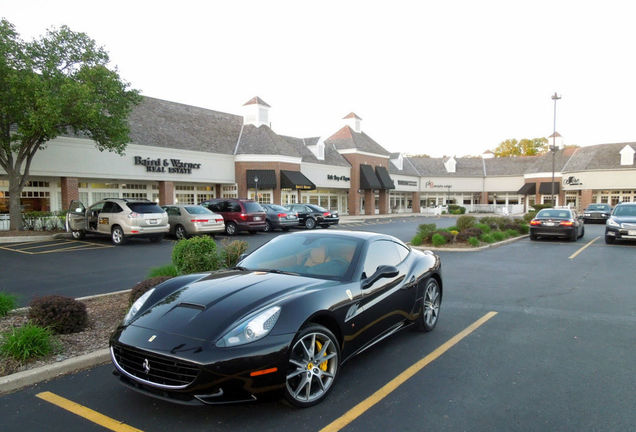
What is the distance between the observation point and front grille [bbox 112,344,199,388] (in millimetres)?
3176

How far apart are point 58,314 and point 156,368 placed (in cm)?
268

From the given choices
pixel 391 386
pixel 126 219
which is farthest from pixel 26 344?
pixel 126 219

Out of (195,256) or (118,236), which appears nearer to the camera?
(195,256)

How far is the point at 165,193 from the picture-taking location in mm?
28531

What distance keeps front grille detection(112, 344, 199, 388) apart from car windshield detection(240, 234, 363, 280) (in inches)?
64.3

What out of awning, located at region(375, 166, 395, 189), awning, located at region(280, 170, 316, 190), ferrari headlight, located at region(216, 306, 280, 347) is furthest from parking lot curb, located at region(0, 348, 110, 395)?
awning, located at region(375, 166, 395, 189)

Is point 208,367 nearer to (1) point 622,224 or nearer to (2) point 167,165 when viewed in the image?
(1) point 622,224

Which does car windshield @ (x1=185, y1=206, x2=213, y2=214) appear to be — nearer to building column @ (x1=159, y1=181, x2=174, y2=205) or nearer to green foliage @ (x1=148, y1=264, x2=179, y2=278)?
green foliage @ (x1=148, y1=264, x2=179, y2=278)

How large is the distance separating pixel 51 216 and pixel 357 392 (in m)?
20.6

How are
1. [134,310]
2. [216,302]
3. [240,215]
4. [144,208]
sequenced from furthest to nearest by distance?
[240,215], [144,208], [134,310], [216,302]

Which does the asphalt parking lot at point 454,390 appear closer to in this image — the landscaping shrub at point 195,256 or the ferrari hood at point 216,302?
the ferrari hood at point 216,302

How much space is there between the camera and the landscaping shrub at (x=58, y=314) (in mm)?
5125

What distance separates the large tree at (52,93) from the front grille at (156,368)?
15797 millimetres

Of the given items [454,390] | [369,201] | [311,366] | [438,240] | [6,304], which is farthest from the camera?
[369,201]
